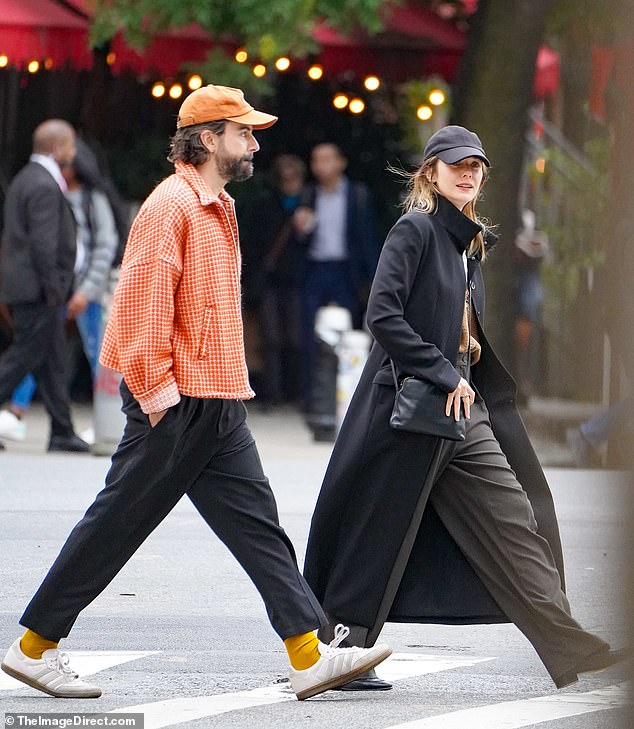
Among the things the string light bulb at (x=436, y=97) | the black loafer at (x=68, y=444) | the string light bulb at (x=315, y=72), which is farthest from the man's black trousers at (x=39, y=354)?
the string light bulb at (x=436, y=97)

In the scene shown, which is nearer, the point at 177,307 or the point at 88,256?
the point at 177,307

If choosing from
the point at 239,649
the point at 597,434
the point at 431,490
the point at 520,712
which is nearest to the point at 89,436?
the point at 597,434

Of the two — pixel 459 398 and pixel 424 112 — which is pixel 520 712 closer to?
pixel 459 398

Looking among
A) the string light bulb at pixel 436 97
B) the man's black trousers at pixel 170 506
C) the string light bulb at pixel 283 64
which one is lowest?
the man's black trousers at pixel 170 506

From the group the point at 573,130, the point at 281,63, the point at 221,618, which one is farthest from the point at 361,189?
the point at 221,618

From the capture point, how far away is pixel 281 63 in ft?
47.6

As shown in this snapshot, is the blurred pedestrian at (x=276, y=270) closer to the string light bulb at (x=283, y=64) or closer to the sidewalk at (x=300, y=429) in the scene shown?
the sidewalk at (x=300, y=429)

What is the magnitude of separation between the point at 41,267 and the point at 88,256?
106 centimetres

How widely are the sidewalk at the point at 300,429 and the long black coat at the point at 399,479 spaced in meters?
6.04

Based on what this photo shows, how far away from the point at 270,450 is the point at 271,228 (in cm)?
262

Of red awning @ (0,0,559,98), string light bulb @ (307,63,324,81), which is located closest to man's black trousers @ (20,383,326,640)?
red awning @ (0,0,559,98)

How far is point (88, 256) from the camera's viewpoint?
458 inches

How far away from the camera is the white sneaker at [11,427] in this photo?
11656 millimetres

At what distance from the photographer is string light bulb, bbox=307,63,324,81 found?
1497cm
